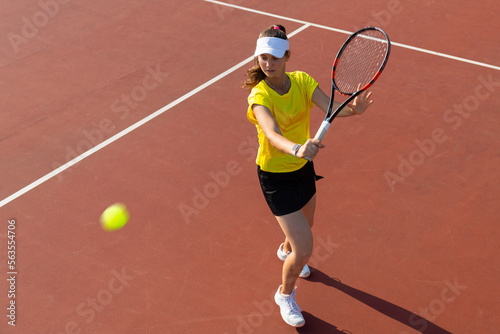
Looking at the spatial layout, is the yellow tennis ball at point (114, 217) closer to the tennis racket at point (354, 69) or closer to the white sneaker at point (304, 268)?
the white sneaker at point (304, 268)

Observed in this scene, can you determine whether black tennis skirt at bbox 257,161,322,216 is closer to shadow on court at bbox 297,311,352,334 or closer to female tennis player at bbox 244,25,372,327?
female tennis player at bbox 244,25,372,327

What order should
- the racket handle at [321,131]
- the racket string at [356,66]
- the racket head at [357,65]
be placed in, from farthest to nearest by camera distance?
1. the racket string at [356,66]
2. the racket head at [357,65]
3. the racket handle at [321,131]

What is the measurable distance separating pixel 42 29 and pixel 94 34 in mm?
927

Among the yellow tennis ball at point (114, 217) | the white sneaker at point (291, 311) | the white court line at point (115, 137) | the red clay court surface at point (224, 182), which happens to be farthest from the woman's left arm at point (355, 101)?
the white court line at point (115, 137)

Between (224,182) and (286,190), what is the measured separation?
2.08 metres

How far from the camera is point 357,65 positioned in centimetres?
568

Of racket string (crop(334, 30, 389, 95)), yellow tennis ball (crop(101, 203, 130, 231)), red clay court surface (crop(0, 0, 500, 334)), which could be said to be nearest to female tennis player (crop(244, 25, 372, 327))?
racket string (crop(334, 30, 389, 95))

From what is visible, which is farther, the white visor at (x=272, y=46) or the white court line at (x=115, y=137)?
the white court line at (x=115, y=137)

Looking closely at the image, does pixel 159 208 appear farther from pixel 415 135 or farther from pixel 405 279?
pixel 415 135

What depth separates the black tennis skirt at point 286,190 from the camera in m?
4.43

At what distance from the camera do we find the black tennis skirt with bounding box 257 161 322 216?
4.43 meters

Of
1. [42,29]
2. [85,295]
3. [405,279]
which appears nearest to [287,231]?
[405,279]

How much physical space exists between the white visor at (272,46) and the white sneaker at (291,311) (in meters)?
1.83

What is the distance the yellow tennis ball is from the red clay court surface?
0.08 m
